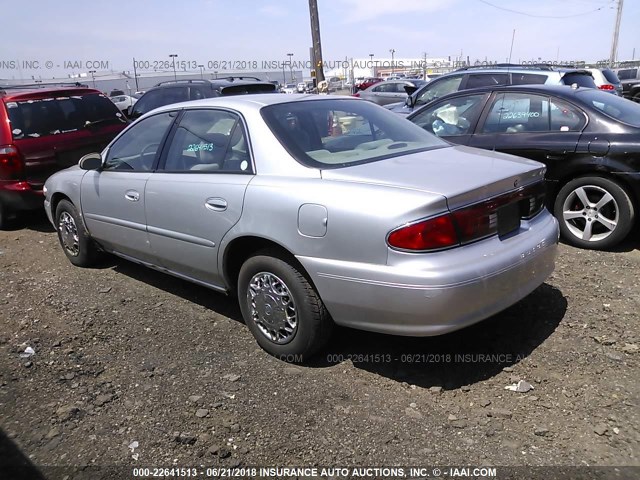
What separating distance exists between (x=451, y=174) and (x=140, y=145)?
2.66 meters

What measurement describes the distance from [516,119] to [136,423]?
180 inches

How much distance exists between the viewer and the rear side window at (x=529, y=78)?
27.6 feet

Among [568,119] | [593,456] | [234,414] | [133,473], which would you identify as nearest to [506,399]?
[593,456]

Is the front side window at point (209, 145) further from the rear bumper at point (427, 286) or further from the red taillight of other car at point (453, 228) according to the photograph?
the red taillight of other car at point (453, 228)

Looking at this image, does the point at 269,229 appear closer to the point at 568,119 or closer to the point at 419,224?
the point at 419,224

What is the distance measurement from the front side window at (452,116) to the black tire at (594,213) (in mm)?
1283

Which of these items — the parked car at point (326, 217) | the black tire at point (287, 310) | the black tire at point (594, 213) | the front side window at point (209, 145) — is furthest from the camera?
the black tire at point (594, 213)

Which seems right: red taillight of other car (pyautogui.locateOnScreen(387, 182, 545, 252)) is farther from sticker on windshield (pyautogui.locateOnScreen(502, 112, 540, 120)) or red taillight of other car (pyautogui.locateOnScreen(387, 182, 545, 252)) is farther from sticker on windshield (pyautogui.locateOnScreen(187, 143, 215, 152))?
sticker on windshield (pyautogui.locateOnScreen(502, 112, 540, 120))

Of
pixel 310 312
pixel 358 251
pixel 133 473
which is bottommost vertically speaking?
pixel 133 473

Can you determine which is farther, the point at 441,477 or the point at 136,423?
the point at 136,423

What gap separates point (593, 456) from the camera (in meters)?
2.46

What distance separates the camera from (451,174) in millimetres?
3016

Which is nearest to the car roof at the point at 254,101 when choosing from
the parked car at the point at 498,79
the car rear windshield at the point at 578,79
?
the parked car at the point at 498,79

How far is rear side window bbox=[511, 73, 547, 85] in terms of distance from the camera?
842cm
